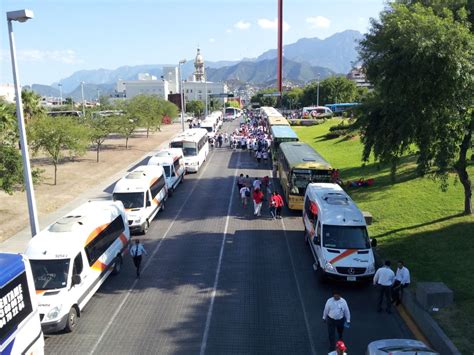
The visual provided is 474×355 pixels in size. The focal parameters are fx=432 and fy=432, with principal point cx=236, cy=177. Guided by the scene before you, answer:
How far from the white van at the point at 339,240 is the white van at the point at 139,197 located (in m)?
7.53

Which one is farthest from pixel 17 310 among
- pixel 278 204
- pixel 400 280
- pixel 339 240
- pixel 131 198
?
pixel 278 204

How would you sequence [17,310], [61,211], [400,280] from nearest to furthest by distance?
[17,310] → [400,280] → [61,211]

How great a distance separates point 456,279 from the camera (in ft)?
43.5

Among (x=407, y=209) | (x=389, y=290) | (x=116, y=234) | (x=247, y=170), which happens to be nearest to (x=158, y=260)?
(x=116, y=234)

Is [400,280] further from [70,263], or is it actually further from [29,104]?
[29,104]

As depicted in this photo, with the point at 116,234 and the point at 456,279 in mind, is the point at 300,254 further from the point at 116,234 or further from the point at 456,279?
the point at 116,234

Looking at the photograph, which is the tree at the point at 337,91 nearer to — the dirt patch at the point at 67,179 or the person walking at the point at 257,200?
the dirt patch at the point at 67,179

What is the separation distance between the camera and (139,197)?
19562mm

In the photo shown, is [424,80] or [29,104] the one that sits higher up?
[424,80]

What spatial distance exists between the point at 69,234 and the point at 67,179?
20.7 meters

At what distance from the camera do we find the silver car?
27.2 ft

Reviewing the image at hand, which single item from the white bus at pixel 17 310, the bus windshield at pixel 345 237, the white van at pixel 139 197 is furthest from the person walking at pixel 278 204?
the white bus at pixel 17 310

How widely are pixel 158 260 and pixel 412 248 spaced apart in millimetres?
9536

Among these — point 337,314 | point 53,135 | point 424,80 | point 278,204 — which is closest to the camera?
point 337,314
